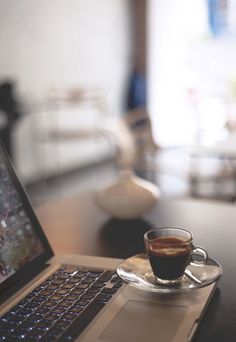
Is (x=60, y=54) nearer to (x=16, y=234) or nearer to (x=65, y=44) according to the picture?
(x=65, y=44)

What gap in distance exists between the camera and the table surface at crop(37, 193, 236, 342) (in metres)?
0.86

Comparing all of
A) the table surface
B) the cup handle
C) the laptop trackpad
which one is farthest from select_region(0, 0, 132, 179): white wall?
the laptop trackpad

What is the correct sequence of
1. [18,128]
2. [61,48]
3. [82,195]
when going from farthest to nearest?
1. [61,48]
2. [18,128]
3. [82,195]

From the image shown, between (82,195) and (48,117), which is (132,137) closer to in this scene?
(48,117)

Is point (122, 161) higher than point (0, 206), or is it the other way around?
point (0, 206)

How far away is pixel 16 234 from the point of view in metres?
0.90

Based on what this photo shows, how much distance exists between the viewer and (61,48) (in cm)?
455

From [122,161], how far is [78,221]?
1968 mm

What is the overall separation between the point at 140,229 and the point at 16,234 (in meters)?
0.35

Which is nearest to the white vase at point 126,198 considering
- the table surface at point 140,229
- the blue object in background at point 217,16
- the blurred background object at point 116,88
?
the table surface at point 140,229

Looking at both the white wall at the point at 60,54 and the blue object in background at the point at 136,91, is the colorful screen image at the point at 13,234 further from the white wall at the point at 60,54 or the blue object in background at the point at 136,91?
the blue object in background at the point at 136,91

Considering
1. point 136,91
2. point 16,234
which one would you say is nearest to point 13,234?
point 16,234

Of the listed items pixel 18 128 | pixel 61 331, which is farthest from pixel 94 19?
pixel 61 331

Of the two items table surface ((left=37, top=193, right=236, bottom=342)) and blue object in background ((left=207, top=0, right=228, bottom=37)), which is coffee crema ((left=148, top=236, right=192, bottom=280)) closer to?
table surface ((left=37, top=193, right=236, bottom=342))
